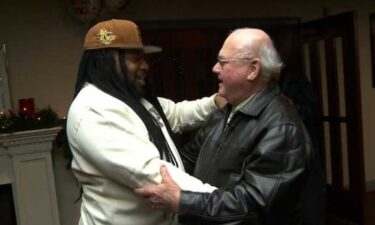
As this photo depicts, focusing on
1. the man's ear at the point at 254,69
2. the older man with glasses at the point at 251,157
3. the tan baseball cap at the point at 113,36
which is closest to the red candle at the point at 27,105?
the tan baseball cap at the point at 113,36

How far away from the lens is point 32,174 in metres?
3.20

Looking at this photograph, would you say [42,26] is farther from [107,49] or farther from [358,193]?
[358,193]

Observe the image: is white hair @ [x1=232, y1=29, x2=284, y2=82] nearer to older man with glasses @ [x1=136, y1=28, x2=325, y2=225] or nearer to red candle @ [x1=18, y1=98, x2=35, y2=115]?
older man with glasses @ [x1=136, y1=28, x2=325, y2=225]

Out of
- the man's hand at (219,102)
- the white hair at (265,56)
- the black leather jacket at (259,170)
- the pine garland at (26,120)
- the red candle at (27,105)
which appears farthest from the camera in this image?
the red candle at (27,105)

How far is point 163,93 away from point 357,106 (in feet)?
5.06

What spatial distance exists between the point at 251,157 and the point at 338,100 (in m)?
2.61

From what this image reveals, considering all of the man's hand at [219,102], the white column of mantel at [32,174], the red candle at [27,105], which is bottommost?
the white column of mantel at [32,174]

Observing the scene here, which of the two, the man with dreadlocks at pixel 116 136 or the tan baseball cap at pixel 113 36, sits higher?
the tan baseball cap at pixel 113 36

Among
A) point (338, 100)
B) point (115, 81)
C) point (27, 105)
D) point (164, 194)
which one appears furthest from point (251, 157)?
point (338, 100)

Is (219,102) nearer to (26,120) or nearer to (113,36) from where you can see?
(113,36)

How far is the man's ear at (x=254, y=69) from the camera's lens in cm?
132

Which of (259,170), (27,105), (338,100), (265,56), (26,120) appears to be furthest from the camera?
(338,100)

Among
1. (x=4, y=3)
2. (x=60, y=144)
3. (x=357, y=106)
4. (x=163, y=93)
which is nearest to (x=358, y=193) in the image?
(x=357, y=106)

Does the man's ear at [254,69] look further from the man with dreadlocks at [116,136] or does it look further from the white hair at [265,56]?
the man with dreadlocks at [116,136]
